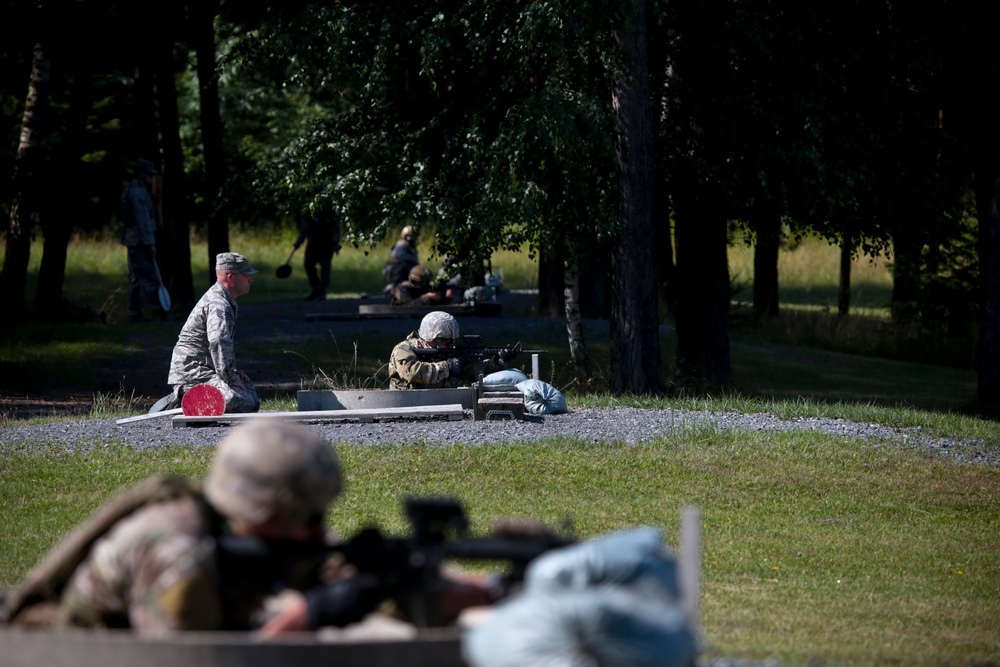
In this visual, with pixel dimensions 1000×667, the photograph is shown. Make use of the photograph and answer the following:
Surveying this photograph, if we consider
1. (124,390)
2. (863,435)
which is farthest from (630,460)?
(124,390)

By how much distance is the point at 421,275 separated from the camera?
2377cm

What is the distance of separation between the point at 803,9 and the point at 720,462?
329 inches

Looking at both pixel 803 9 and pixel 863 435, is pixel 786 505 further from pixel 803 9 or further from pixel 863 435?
pixel 803 9

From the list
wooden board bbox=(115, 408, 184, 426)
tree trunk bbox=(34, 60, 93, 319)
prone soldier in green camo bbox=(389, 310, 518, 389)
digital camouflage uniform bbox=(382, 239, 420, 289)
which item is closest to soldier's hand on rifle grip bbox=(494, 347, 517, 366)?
prone soldier in green camo bbox=(389, 310, 518, 389)

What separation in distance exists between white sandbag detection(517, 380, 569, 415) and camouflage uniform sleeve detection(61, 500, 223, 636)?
968 centimetres

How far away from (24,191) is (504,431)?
1234cm

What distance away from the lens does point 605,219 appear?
631 inches

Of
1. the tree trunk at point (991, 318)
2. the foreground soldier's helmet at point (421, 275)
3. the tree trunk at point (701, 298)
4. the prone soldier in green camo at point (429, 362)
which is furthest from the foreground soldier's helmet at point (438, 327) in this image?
the foreground soldier's helmet at point (421, 275)

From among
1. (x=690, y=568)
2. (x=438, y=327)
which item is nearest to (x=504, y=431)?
(x=438, y=327)

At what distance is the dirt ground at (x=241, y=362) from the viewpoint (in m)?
16.4

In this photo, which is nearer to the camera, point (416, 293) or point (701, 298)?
point (701, 298)

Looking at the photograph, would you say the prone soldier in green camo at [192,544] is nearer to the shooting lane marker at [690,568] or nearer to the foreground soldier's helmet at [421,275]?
the shooting lane marker at [690,568]

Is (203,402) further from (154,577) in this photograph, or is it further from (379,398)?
(154,577)

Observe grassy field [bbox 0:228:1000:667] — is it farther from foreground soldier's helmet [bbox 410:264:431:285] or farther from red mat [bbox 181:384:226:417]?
foreground soldier's helmet [bbox 410:264:431:285]
